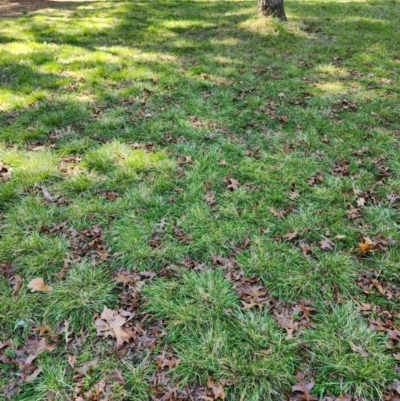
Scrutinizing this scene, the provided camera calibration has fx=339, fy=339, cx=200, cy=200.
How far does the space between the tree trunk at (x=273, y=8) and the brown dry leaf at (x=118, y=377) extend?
1120 centimetres

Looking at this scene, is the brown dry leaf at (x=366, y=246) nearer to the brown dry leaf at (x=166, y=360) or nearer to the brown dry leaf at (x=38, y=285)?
the brown dry leaf at (x=166, y=360)

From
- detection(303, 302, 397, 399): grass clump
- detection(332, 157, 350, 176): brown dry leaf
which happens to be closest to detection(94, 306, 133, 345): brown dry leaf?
detection(303, 302, 397, 399): grass clump

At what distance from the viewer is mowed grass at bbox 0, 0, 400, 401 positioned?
10.6 feet

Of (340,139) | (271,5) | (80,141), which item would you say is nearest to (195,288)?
(80,141)

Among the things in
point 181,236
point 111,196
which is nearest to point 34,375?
point 181,236

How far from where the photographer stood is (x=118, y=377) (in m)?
3.04

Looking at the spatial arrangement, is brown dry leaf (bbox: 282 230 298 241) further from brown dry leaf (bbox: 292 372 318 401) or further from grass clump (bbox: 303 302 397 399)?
brown dry leaf (bbox: 292 372 318 401)

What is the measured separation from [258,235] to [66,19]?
1151 cm

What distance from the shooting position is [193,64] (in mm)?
9109

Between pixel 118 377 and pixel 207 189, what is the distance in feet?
9.58

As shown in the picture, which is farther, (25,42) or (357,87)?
(25,42)

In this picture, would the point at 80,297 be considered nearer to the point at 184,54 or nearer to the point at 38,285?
the point at 38,285

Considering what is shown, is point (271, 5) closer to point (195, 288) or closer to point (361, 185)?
point (361, 185)

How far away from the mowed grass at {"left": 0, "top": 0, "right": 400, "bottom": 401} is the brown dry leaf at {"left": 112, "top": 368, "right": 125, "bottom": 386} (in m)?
0.04
